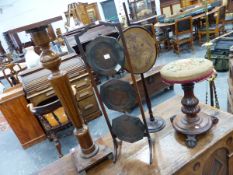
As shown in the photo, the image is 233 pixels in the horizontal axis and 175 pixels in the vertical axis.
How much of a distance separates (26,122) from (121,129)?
2027mm

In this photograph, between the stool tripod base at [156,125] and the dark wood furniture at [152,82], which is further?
the dark wood furniture at [152,82]

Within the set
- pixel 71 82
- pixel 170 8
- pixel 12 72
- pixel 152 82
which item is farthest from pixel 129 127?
pixel 170 8

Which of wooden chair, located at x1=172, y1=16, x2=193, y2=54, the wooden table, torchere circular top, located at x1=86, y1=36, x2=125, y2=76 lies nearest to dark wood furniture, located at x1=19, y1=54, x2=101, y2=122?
the wooden table

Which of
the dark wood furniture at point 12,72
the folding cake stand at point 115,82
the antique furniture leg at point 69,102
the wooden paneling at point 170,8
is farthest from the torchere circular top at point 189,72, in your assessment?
the wooden paneling at point 170,8

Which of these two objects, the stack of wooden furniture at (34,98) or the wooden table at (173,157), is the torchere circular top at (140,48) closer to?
the wooden table at (173,157)

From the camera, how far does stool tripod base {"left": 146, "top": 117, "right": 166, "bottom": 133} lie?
4.95 ft

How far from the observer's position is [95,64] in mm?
1193

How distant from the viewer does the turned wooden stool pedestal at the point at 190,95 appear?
119 centimetres

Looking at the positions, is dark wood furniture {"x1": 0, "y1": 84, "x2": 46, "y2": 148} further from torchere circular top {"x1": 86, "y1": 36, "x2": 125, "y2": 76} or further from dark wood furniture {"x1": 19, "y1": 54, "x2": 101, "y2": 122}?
torchere circular top {"x1": 86, "y1": 36, "x2": 125, "y2": 76}

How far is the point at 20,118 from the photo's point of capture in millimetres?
2832

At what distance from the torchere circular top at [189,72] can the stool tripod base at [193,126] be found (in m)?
0.30

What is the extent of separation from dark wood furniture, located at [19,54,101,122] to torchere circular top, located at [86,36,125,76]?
1.72 metres

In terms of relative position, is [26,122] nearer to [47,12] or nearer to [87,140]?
[87,140]

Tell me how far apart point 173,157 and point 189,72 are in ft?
1.71
